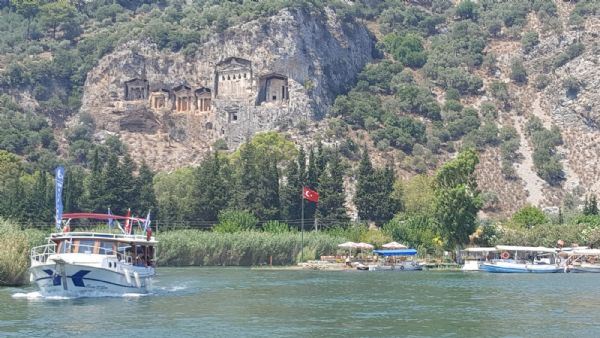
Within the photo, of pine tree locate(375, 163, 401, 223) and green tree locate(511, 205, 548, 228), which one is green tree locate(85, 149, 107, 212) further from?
green tree locate(511, 205, 548, 228)

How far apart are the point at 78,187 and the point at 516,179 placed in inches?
3021

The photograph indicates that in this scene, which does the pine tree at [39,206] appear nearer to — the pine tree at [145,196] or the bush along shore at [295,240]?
the bush along shore at [295,240]

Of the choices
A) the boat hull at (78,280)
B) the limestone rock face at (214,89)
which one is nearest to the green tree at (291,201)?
the limestone rock face at (214,89)

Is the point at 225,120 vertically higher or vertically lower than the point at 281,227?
higher

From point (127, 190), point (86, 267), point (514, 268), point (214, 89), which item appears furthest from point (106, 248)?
point (214, 89)

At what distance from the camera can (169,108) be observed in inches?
7761

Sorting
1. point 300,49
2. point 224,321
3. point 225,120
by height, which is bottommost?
point 224,321

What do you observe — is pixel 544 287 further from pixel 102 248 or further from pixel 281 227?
pixel 281 227

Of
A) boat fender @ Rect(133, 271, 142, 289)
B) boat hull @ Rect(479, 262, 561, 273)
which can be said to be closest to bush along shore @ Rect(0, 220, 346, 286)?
boat hull @ Rect(479, 262, 561, 273)

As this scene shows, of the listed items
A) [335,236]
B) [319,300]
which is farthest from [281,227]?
[319,300]

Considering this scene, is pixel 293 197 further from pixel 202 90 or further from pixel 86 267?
pixel 86 267

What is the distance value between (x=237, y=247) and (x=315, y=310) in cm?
6003

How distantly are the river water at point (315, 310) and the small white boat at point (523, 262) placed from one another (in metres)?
24.2

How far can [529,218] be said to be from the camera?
160 m
